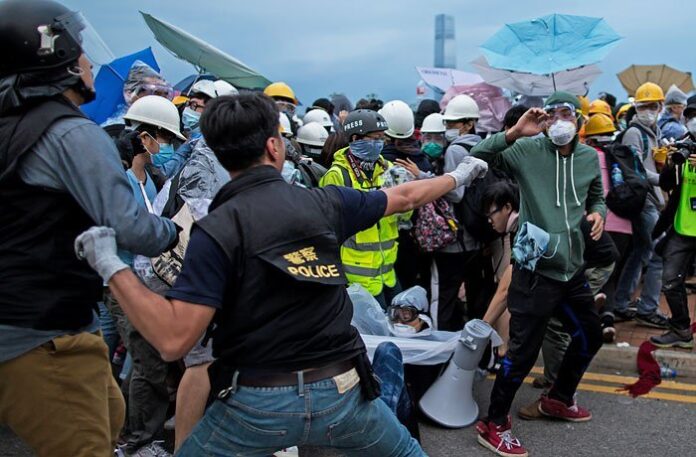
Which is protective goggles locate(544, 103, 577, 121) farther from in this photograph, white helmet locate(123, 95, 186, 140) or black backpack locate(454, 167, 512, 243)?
white helmet locate(123, 95, 186, 140)

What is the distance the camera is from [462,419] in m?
4.49

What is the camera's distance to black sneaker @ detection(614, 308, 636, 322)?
6.38 m

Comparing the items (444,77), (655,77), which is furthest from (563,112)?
(655,77)

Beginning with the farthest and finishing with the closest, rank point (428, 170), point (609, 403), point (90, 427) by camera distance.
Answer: point (428, 170) < point (609, 403) < point (90, 427)

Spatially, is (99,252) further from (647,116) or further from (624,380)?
(647,116)

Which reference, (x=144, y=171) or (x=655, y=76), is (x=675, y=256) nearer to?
(x=144, y=171)

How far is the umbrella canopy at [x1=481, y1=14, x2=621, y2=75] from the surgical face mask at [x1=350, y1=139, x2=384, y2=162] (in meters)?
3.46

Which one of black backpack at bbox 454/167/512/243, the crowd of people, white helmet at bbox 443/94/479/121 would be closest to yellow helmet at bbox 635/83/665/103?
white helmet at bbox 443/94/479/121

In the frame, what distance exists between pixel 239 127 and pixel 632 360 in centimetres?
433

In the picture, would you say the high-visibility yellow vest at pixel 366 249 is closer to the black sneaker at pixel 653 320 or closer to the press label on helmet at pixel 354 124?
the press label on helmet at pixel 354 124

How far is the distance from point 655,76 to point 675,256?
962 centimetres

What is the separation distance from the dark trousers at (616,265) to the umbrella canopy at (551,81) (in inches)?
98.7

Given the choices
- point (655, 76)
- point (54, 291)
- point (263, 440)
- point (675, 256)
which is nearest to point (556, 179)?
point (675, 256)

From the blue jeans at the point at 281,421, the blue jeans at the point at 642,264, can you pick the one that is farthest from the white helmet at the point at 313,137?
the blue jeans at the point at 281,421
